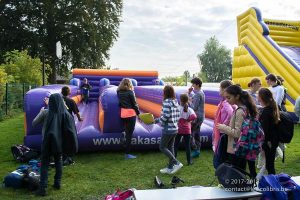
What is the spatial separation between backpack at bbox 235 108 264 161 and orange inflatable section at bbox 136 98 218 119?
4568 mm

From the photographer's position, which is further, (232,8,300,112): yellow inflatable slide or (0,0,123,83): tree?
(0,0,123,83): tree

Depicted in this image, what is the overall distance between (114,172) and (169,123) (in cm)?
125

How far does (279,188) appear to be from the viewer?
3338mm

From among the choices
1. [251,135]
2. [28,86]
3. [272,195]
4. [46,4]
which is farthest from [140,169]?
[46,4]

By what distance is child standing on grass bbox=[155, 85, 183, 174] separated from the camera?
18.4 feet

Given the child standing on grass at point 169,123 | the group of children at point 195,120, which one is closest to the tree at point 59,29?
the group of children at point 195,120

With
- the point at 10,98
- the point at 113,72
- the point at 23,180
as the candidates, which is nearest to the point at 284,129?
the point at 23,180

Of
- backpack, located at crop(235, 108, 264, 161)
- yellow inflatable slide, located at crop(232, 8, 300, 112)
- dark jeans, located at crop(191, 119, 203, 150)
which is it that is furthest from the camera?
yellow inflatable slide, located at crop(232, 8, 300, 112)

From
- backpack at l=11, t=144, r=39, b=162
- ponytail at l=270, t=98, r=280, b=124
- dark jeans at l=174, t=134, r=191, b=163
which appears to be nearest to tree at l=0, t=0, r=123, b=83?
backpack at l=11, t=144, r=39, b=162

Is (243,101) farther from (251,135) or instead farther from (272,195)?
(272,195)

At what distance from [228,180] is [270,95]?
4.46 feet

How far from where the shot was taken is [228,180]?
3520mm

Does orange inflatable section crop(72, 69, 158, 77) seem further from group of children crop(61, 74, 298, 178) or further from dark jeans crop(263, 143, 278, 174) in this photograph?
dark jeans crop(263, 143, 278, 174)

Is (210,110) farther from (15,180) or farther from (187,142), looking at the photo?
(15,180)
